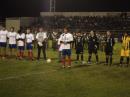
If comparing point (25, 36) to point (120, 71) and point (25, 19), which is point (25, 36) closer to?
point (120, 71)

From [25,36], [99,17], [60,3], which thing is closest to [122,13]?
[99,17]

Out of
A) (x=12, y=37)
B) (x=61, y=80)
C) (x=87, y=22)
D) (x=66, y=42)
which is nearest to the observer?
(x=61, y=80)

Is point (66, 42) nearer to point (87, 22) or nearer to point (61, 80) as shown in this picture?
point (61, 80)

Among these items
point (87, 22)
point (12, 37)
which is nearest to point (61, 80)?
point (12, 37)

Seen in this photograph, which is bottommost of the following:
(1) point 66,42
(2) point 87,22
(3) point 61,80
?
(3) point 61,80

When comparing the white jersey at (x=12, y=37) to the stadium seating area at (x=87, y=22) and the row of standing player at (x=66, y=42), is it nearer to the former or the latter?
the row of standing player at (x=66, y=42)

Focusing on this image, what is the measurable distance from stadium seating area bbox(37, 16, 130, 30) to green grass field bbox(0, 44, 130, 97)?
87.7 ft

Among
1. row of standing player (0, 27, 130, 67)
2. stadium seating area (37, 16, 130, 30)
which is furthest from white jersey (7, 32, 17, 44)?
stadium seating area (37, 16, 130, 30)

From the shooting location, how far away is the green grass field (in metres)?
14.1

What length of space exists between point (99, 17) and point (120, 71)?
105 ft

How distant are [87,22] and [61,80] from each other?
114 ft

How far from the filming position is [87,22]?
168ft

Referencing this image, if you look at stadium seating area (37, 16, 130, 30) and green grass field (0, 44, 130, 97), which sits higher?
stadium seating area (37, 16, 130, 30)

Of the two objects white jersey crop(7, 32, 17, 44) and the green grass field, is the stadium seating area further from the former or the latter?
the green grass field
